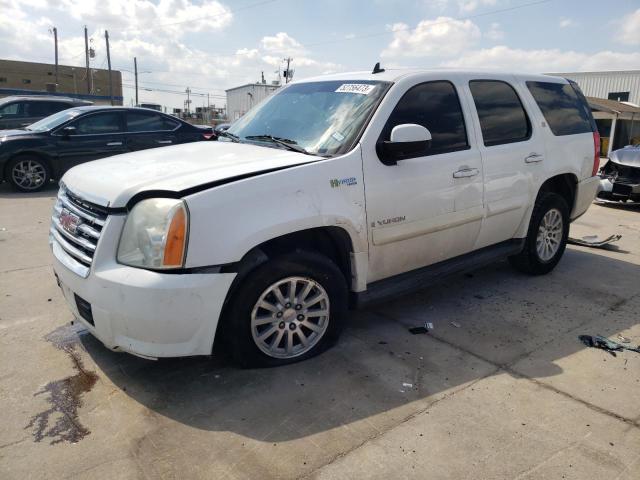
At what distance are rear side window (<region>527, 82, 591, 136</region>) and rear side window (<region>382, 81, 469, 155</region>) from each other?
129 centimetres

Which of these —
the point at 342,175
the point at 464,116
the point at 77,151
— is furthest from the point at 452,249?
the point at 77,151

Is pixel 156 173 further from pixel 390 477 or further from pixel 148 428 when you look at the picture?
pixel 390 477

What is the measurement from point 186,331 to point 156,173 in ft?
3.15

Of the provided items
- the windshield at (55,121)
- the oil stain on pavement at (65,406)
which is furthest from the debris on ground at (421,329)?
the windshield at (55,121)

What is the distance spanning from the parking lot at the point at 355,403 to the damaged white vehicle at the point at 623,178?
5.92 meters

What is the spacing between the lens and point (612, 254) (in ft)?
20.4

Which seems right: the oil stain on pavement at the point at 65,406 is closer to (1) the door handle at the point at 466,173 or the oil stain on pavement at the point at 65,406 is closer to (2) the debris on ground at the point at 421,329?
(2) the debris on ground at the point at 421,329

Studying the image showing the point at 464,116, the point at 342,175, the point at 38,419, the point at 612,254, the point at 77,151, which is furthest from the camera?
the point at 77,151

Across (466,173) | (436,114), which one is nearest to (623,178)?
(466,173)

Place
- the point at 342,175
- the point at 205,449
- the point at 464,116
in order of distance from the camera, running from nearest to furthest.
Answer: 1. the point at 205,449
2. the point at 342,175
3. the point at 464,116

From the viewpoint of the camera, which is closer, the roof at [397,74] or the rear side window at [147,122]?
the roof at [397,74]

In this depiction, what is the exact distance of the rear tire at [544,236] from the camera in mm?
4871

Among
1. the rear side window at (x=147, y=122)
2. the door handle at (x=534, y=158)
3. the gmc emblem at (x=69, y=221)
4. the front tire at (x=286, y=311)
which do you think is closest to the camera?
the front tire at (x=286, y=311)

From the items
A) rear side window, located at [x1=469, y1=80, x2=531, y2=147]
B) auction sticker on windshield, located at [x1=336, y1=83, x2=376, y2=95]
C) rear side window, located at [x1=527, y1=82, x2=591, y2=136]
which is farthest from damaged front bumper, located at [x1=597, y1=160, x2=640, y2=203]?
auction sticker on windshield, located at [x1=336, y1=83, x2=376, y2=95]
